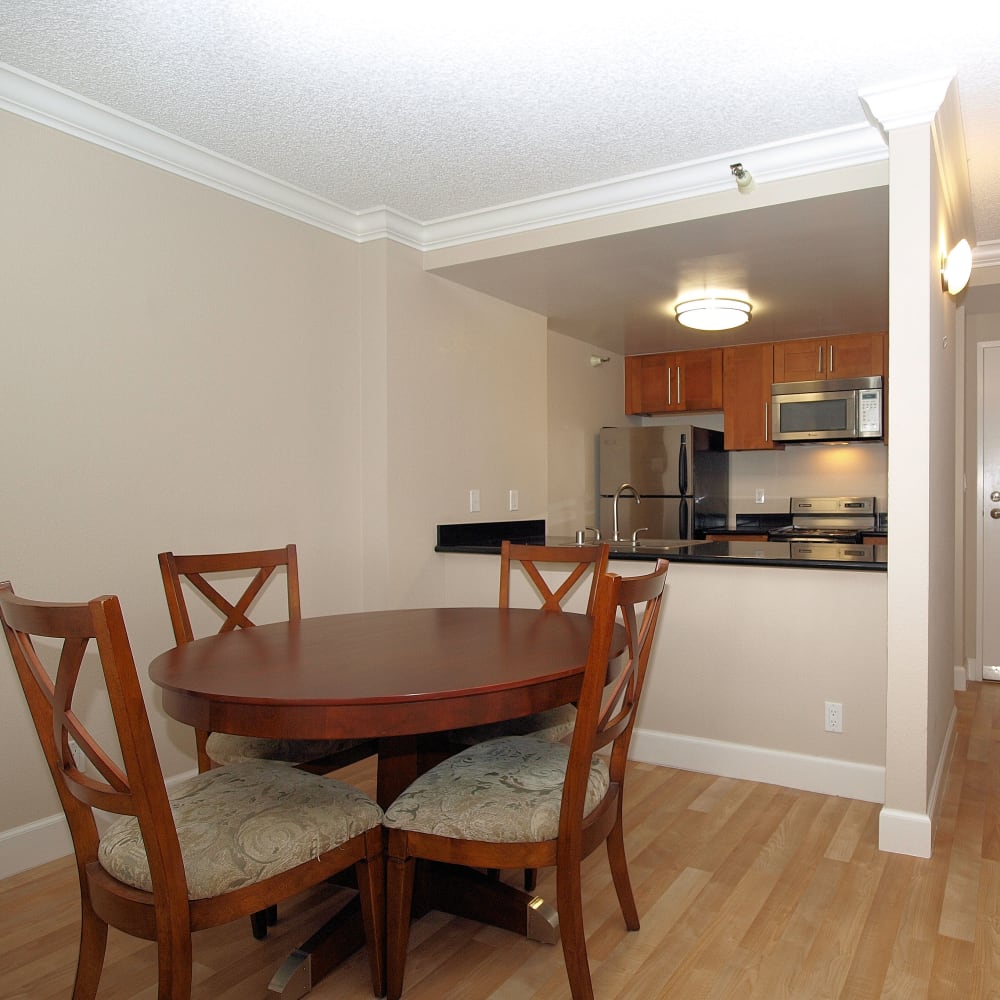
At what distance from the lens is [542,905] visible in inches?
81.8

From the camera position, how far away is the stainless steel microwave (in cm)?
511

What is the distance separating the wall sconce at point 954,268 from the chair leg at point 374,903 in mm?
2674

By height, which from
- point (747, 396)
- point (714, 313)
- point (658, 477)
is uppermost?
point (714, 313)

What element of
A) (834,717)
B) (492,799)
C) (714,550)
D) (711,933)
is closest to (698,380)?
(714,550)

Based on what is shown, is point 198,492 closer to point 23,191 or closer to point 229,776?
point 23,191

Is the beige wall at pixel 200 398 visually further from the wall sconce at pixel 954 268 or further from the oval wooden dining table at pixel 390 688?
the wall sconce at pixel 954 268

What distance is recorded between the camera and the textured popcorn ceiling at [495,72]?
2.14 metres

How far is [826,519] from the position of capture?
577 centimetres

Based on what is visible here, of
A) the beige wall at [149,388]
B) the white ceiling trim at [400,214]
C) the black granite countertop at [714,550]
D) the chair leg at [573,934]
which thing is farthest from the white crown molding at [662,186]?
the chair leg at [573,934]

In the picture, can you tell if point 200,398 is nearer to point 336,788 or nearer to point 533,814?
point 336,788

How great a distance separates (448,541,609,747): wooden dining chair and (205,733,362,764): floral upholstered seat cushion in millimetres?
385

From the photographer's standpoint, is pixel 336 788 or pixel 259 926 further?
pixel 259 926

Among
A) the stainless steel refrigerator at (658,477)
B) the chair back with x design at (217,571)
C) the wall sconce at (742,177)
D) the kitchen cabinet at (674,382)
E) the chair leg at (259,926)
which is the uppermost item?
the wall sconce at (742,177)

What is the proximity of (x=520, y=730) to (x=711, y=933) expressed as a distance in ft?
2.33
